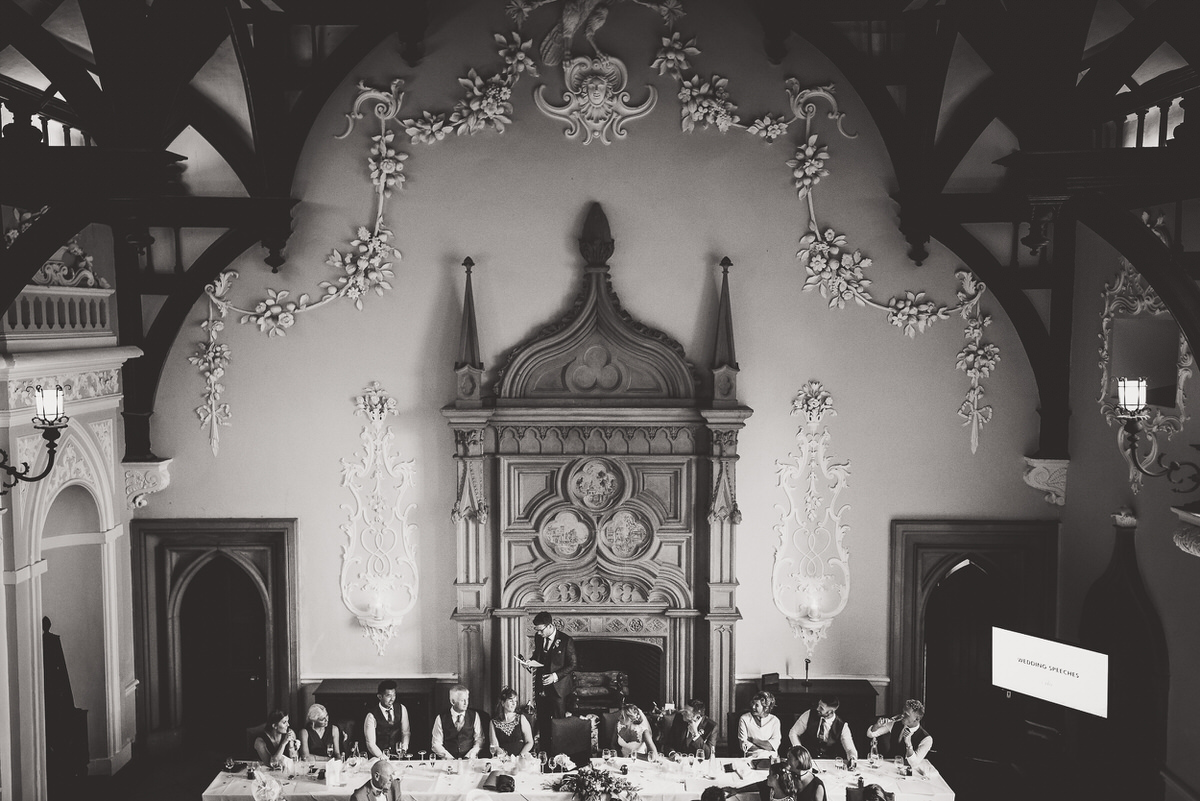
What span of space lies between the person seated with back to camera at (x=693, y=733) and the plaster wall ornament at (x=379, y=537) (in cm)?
271

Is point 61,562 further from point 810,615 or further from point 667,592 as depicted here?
point 810,615

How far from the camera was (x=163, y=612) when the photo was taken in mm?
9523

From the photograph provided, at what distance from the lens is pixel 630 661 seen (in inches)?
381

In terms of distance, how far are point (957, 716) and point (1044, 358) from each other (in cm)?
341

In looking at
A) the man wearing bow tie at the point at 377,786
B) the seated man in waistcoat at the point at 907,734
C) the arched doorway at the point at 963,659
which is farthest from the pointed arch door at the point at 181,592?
the arched doorway at the point at 963,659

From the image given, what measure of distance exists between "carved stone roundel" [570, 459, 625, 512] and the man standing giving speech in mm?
1069

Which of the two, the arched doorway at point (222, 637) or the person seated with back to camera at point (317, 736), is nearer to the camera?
the person seated with back to camera at point (317, 736)

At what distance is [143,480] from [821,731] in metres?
6.18

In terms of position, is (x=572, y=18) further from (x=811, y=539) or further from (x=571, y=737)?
(x=571, y=737)

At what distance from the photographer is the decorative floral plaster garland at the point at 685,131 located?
9047 millimetres

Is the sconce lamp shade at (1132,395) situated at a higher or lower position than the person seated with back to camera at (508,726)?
higher

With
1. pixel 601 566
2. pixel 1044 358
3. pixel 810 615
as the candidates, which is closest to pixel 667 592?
pixel 601 566

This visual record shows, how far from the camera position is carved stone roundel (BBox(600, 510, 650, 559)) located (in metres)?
9.39

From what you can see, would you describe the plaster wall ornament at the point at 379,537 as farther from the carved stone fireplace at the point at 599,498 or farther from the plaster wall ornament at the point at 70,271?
the plaster wall ornament at the point at 70,271
